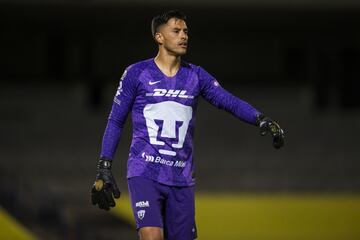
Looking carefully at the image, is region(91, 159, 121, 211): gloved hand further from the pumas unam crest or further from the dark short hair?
the dark short hair

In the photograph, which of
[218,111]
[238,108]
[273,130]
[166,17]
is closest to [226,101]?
[238,108]

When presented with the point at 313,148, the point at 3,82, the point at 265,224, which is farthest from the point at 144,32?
the point at 265,224

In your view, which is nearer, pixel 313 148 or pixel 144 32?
Result: pixel 313 148

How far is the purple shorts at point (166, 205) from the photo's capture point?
5.48 metres

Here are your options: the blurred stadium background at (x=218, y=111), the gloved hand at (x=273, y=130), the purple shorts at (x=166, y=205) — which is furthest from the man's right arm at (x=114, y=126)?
the blurred stadium background at (x=218, y=111)

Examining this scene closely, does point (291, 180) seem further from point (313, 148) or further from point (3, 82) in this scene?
point (3, 82)

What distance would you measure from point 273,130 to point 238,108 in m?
0.31

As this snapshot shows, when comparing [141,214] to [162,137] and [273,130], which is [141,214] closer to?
[162,137]

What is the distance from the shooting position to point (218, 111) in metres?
17.2

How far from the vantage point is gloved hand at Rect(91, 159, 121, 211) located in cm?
546

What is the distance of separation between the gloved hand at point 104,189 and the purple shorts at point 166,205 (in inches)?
5.5

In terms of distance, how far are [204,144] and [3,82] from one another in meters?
4.49

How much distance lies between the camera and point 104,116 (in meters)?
17.0

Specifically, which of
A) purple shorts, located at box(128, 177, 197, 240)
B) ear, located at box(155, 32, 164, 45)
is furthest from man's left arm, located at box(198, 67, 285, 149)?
purple shorts, located at box(128, 177, 197, 240)
